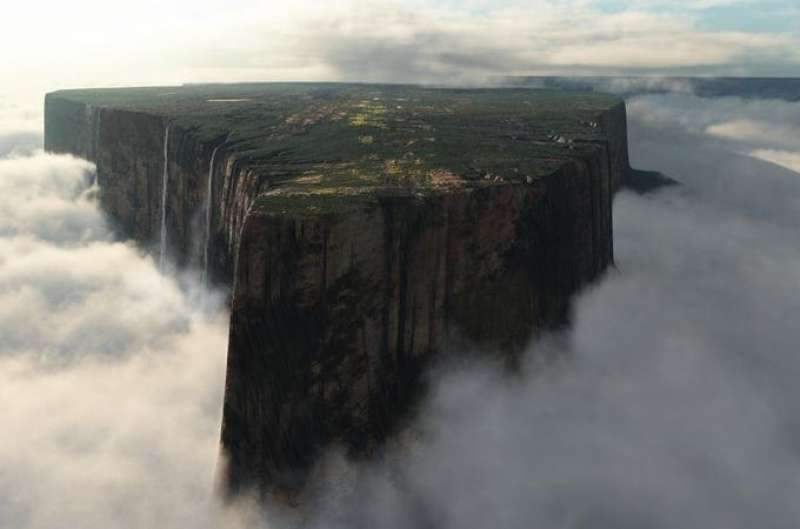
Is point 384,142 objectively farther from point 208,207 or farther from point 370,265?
point 370,265

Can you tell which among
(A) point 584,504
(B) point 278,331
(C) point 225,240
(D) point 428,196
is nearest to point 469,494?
(A) point 584,504

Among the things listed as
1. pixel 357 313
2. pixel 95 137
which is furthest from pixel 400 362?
pixel 95 137

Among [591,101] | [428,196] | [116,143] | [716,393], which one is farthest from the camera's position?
Answer: [591,101]

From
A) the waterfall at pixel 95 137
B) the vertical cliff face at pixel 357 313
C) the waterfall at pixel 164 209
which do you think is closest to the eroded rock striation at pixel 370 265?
the vertical cliff face at pixel 357 313

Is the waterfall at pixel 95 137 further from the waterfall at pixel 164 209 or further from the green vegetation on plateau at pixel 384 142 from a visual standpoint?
the waterfall at pixel 164 209

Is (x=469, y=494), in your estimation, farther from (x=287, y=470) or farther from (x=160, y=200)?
(x=160, y=200)

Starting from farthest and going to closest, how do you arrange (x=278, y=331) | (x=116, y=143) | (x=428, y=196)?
(x=116, y=143)
(x=428, y=196)
(x=278, y=331)

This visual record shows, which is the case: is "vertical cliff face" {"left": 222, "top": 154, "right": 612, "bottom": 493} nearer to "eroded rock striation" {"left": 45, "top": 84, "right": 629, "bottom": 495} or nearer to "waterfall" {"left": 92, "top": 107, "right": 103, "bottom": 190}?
"eroded rock striation" {"left": 45, "top": 84, "right": 629, "bottom": 495}

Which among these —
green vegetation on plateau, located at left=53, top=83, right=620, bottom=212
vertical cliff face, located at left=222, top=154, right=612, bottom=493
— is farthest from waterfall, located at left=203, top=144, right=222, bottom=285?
vertical cliff face, located at left=222, top=154, right=612, bottom=493
